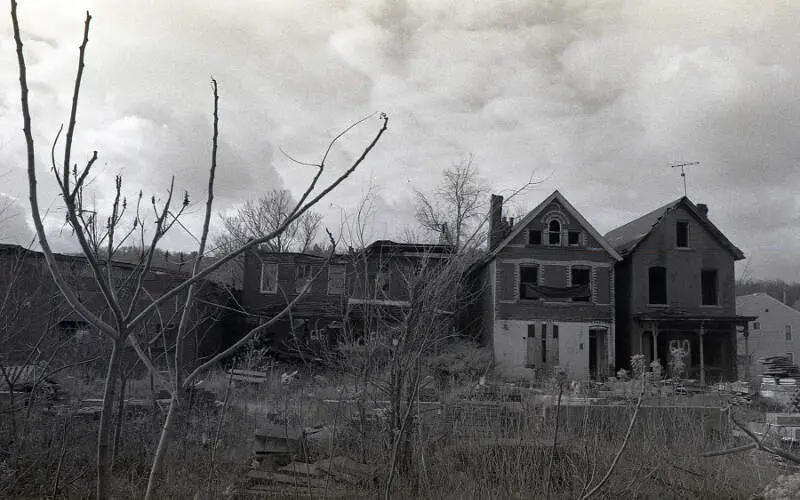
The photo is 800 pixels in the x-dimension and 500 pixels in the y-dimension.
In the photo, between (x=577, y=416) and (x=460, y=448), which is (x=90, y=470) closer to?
(x=460, y=448)

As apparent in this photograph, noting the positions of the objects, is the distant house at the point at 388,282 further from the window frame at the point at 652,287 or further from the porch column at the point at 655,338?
the window frame at the point at 652,287

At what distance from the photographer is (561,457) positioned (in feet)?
24.7

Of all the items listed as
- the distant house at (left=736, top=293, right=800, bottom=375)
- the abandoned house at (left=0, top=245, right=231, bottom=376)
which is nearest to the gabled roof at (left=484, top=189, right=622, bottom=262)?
the abandoned house at (left=0, top=245, right=231, bottom=376)

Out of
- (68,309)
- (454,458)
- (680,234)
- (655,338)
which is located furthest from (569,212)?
(68,309)

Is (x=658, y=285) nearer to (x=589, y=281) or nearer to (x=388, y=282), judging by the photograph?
(x=589, y=281)

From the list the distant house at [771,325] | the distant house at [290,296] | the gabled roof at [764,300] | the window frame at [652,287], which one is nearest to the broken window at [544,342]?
the window frame at [652,287]

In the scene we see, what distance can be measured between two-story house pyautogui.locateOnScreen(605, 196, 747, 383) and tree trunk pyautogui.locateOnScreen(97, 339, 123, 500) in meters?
27.6

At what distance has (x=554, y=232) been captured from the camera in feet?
91.2

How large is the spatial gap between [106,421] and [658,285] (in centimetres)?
2945

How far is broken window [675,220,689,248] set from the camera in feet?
92.5

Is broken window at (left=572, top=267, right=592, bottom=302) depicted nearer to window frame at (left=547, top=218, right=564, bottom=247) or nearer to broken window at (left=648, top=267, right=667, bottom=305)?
window frame at (left=547, top=218, right=564, bottom=247)

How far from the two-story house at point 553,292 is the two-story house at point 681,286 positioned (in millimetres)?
1355

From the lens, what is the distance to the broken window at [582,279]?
89.6ft

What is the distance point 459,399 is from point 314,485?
2387mm
